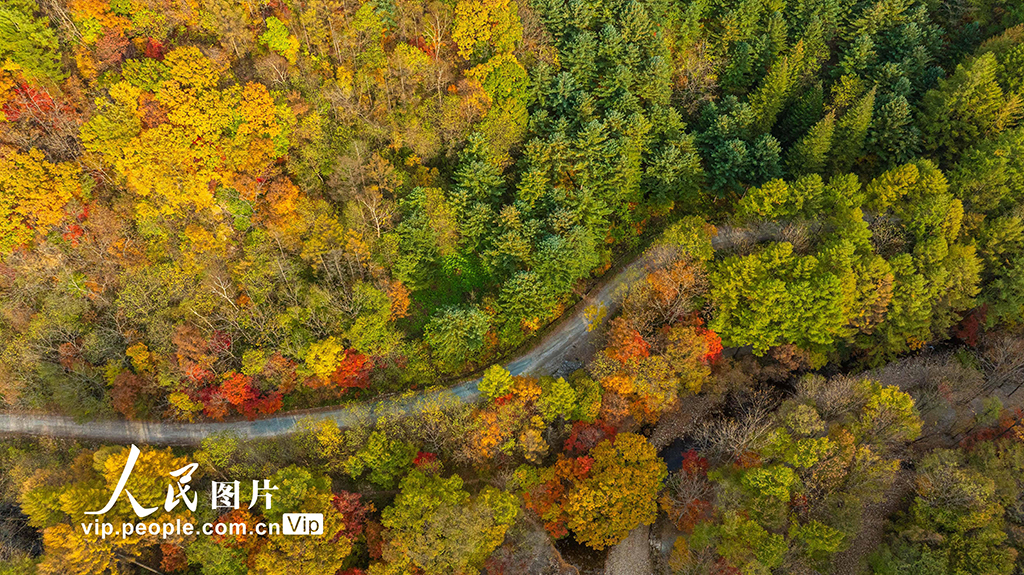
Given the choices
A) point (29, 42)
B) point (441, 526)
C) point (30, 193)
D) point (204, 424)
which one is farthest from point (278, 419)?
point (29, 42)

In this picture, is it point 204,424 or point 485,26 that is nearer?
point 204,424

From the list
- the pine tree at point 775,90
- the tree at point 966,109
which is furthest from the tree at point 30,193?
the tree at point 966,109

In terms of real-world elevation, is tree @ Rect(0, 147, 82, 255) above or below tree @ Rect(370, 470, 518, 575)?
above

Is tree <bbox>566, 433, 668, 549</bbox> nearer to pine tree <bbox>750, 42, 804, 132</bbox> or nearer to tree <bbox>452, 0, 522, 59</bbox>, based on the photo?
pine tree <bbox>750, 42, 804, 132</bbox>

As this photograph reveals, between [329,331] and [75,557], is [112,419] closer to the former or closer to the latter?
[75,557]

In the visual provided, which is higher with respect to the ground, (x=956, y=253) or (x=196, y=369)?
(x=196, y=369)

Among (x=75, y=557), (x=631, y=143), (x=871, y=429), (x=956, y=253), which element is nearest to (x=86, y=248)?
(x=75, y=557)

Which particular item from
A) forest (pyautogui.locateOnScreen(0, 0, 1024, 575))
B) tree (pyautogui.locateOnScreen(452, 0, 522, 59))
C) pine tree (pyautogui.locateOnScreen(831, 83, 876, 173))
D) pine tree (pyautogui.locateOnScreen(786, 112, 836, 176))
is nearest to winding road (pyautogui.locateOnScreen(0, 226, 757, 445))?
forest (pyautogui.locateOnScreen(0, 0, 1024, 575))

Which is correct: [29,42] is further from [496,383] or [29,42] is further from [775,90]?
[775,90]
